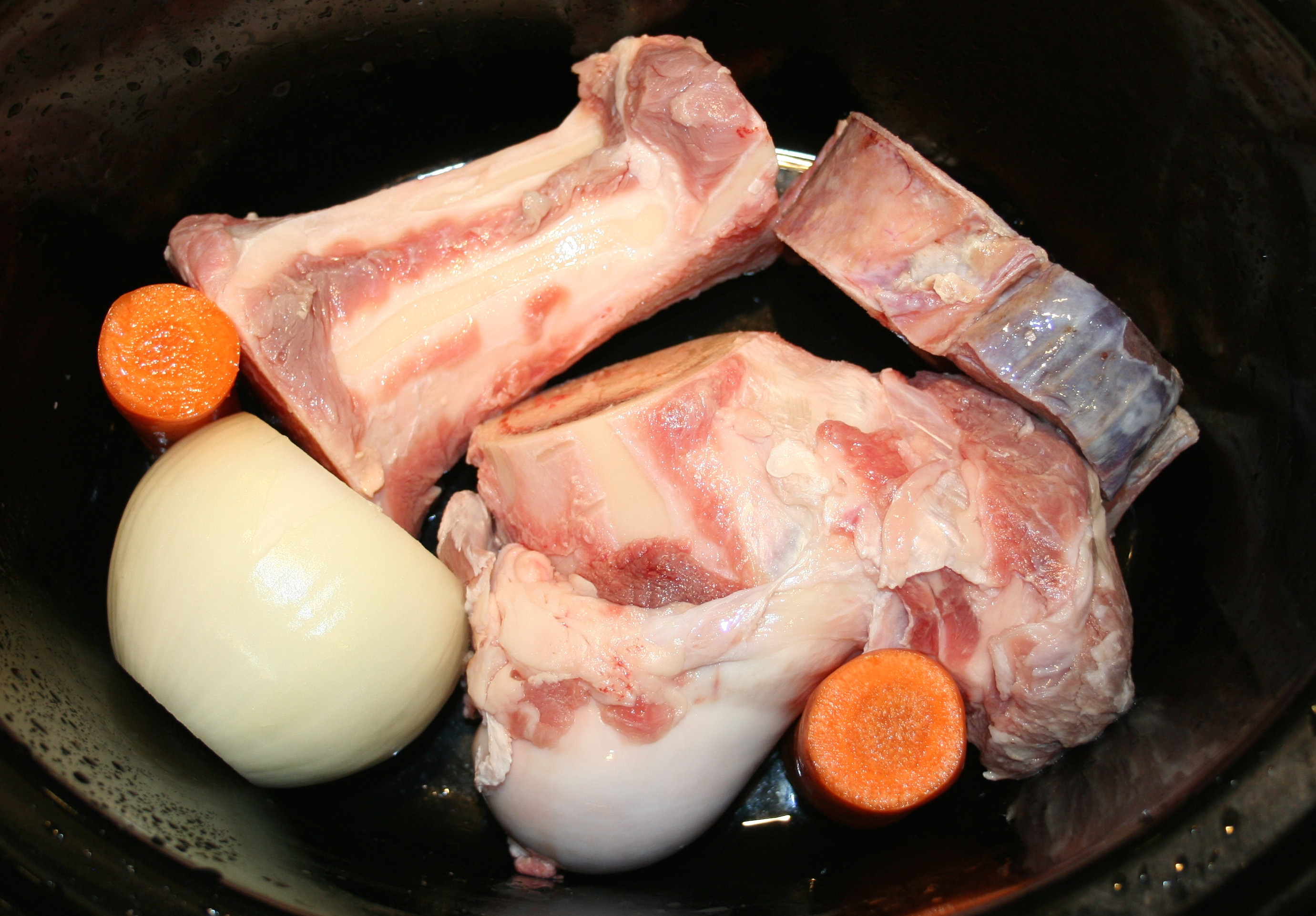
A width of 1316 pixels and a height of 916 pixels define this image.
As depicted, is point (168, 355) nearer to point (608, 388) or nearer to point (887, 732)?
point (608, 388)

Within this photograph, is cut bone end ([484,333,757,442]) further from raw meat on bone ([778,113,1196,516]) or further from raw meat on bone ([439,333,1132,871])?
raw meat on bone ([778,113,1196,516])

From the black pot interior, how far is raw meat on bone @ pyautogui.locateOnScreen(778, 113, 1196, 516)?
27 centimetres

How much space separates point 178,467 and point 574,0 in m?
1.21

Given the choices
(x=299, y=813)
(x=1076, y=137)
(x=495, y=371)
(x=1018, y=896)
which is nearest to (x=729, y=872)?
(x=1018, y=896)

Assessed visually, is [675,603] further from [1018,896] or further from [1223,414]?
[1223,414]

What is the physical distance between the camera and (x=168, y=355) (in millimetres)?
1571

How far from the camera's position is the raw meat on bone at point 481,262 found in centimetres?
157

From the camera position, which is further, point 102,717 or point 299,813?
point 299,813

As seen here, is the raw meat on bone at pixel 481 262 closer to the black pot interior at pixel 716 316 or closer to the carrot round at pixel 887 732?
the black pot interior at pixel 716 316

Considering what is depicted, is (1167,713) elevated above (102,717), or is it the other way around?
(102,717)

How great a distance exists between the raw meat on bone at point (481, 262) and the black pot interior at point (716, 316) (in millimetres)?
260

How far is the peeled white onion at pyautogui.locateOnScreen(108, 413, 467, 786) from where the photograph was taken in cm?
144

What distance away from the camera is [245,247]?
1.59 m

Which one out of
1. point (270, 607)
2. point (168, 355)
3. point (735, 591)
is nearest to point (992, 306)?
point (735, 591)
